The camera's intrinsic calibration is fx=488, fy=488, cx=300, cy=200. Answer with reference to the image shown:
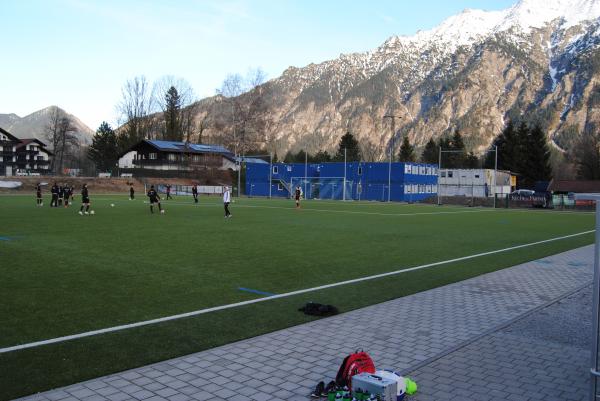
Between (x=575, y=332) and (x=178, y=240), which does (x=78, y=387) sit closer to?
(x=575, y=332)

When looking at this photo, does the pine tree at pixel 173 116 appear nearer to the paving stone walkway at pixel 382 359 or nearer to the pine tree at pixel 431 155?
the pine tree at pixel 431 155

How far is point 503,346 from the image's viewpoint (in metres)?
6.06

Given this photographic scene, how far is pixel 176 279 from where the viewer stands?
9.59 meters

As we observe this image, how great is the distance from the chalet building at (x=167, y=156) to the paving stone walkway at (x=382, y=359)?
7530 cm

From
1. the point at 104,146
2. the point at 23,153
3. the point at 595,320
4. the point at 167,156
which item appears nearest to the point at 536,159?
the point at 167,156

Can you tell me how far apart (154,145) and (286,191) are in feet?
91.2

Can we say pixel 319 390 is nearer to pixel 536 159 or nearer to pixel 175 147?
pixel 536 159

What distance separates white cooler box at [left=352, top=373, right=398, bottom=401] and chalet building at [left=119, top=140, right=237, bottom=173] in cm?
7794

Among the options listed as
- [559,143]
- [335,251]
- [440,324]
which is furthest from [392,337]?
[559,143]

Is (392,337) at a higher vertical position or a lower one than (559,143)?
lower

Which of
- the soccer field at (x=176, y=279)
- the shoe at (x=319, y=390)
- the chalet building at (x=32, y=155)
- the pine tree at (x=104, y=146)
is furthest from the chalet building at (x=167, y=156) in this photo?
the shoe at (x=319, y=390)

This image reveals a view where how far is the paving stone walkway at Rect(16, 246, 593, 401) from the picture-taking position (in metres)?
4.55

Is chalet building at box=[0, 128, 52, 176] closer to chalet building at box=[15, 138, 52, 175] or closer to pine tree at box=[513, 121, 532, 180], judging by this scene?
chalet building at box=[15, 138, 52, 175]

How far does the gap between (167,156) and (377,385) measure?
8496 cm
